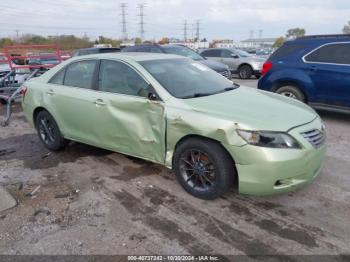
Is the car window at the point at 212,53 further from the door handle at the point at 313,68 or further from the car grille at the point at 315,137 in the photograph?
the car grille at the point at 315,137

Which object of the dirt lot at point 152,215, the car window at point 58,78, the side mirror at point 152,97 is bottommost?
the dirt lot at point 152,215

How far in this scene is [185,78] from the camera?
432 centimetres

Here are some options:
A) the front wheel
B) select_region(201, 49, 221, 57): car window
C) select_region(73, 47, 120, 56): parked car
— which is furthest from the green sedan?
select_region(201, 49, 221, 57): car window

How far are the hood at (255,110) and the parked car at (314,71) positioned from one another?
9.99 feet

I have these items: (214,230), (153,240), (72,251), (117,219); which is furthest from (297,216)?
(72,251)

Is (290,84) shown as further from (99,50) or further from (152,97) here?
(99,50)

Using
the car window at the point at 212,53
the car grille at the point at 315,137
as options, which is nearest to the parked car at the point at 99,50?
the car window at the point at 212,53

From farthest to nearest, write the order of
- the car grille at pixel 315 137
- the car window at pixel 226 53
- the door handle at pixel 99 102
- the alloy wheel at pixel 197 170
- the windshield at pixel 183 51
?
the car window at pixel 226 53 → the windshield at pixel 183 51 → the door handle at pixel 99 102 → the alloy wheel at pixel 197 170 → the car grille at pixel 315 137

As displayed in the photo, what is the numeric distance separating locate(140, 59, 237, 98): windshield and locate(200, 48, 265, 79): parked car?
11.3 m

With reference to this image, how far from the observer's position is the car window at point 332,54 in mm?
6613

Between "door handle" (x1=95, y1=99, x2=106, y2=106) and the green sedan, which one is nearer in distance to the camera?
the green sedan

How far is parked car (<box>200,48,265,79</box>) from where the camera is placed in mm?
15508

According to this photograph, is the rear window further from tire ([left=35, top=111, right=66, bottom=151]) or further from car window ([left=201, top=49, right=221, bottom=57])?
car window ([left=201, top=49, right=221, bottom=57])

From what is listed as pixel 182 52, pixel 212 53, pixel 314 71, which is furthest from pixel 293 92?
pixel 212 53
